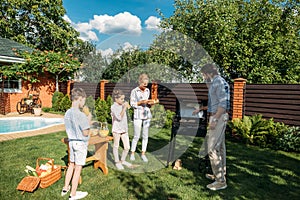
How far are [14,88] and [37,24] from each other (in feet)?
42.8

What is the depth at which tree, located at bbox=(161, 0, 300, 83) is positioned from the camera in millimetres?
10602

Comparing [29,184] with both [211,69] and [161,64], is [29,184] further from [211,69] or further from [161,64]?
[161,64]

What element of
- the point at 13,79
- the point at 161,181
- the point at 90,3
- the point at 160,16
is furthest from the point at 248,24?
the point at 13,79

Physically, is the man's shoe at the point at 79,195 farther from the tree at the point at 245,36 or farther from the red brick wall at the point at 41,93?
the red brick wall at the point at 41,93

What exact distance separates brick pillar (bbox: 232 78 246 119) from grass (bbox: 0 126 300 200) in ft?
5.80

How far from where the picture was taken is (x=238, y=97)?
23.3 ft

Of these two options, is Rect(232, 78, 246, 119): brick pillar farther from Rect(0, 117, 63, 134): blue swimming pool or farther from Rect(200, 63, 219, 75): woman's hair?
Rect(0, 117, 63, 134): blue swimming pool

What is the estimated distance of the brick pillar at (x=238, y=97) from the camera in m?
7.06

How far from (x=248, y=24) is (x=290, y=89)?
682 centimetres

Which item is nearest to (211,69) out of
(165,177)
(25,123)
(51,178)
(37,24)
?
(165,177)

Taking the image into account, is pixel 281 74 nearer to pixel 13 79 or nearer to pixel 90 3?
pixel 90 3

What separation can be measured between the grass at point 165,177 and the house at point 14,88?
690 cm

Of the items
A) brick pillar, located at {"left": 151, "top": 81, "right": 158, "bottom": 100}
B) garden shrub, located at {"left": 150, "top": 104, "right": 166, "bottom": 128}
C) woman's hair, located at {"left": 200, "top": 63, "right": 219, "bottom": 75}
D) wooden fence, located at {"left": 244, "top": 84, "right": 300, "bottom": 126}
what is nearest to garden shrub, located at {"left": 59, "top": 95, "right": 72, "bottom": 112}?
brick pillar, located at {"left": 151, "top": 81, "right": 158, "bottom": 100}

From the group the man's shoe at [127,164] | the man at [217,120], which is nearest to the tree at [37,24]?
the man's shoe at [127,164]
